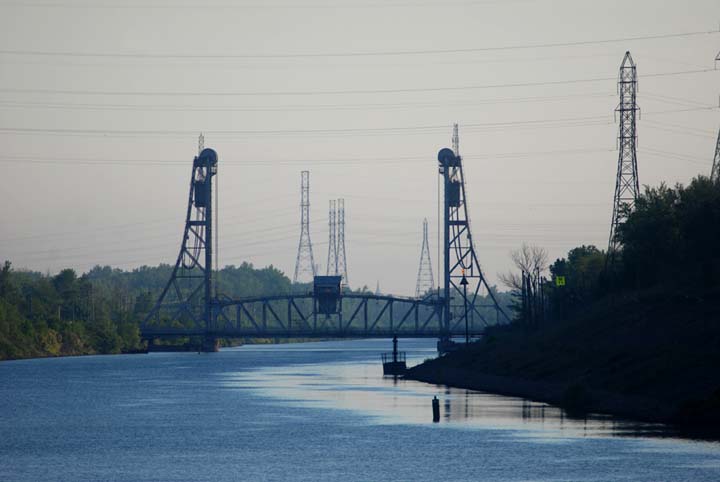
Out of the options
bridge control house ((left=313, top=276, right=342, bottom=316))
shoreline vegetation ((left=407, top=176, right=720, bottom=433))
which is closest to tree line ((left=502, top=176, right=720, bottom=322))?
shoreline vegetation ((left=407, top=176, right=720, bottom=433))

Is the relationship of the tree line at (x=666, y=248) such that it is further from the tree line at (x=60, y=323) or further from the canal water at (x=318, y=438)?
the tree line at (x=60, y=323)

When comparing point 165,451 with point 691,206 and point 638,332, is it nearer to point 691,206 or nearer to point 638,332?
point 638,332

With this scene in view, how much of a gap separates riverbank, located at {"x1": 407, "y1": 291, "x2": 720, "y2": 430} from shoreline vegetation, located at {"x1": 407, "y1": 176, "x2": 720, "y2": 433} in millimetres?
104

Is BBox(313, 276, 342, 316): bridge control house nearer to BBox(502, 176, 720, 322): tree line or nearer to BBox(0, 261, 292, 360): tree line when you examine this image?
BBox(0, 261, 292, 360): tree line

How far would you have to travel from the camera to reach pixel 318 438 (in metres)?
62.4

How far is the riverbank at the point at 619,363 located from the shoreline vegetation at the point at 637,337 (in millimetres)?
104

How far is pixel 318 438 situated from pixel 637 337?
97.8 ft

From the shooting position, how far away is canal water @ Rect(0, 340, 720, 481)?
5047 centimetres

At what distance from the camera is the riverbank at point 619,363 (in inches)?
2613

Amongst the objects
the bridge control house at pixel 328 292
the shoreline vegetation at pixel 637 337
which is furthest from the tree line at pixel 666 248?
the bridge control house at pixel 328 292

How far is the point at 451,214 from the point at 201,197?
32.0 meters

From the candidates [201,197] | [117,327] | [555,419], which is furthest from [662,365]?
[117,327]

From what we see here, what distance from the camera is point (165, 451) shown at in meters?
58.5

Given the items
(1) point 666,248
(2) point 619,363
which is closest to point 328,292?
(1) point 666,248
